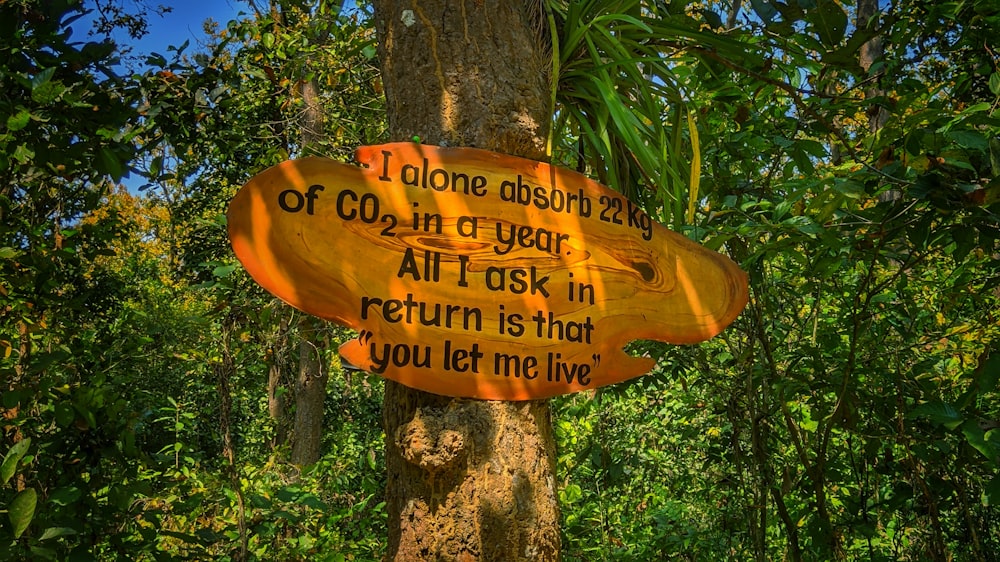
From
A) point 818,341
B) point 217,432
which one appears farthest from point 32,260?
point 217,432

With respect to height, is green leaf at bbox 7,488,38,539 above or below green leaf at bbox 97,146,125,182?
below

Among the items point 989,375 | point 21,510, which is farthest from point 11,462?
point 989,375

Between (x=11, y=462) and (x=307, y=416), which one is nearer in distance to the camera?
(x=11, y=462)

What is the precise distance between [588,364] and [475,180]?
1.36 feet

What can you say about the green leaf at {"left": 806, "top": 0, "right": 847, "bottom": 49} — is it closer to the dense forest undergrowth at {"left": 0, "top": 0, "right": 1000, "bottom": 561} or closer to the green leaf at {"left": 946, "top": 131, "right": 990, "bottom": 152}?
the dense forest undergrowth at {"left": 0, "top": 0, "right": 1000, "bottom": 561}

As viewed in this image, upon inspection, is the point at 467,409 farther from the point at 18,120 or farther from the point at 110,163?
the point at 18,120

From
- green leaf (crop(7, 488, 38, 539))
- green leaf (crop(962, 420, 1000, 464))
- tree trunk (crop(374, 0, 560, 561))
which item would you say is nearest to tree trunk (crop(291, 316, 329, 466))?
green leaf (crop(7, 488, 38, 539))

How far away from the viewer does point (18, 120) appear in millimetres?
1573

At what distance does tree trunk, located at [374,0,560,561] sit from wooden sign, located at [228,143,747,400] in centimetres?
5

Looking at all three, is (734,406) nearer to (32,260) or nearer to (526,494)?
(526,494)

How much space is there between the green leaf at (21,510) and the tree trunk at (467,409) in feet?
2.77

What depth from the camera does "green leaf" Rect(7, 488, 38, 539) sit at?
59.1 inches

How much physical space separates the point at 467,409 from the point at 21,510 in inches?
40.7

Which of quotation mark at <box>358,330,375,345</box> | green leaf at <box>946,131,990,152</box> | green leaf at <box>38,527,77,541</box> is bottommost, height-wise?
green leaf at <box>38,527,77,541</box>
